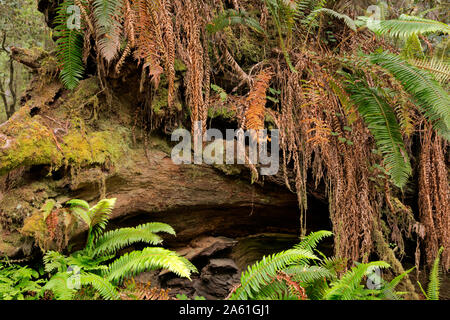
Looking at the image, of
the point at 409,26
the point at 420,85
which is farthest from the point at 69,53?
the point at 420,85

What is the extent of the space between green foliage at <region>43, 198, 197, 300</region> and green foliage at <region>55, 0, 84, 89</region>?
3.53ft

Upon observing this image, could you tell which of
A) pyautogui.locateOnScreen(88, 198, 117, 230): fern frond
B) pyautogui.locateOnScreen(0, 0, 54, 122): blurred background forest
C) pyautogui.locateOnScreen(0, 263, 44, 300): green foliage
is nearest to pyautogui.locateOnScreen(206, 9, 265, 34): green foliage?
pyautogui.locateOnScreen(88, 198, 117, 230): fern frond

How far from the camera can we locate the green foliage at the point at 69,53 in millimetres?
2287

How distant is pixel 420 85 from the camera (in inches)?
89.9

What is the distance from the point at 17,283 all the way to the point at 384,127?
3.01m

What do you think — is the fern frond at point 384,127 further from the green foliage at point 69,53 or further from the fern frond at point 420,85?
the green foliage at point 69,53

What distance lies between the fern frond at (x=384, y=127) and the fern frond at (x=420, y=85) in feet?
0.75

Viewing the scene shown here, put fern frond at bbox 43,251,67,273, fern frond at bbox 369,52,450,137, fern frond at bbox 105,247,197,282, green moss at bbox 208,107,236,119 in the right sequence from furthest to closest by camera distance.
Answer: green moss at bbox 208,107,236,119
fern frond at bbox 369,52,450,137
fern frond at bbox 43,251,67,273
fern frond at bbox 105,247,197,282

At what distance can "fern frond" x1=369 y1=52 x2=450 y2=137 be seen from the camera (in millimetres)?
Answer: 2223

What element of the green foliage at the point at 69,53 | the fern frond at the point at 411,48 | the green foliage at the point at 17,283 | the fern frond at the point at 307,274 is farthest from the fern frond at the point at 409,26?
the green foliage at the point at 17,283

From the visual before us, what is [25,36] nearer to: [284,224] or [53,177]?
[53,177]

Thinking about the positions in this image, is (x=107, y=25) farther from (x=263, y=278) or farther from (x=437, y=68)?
(x=437, y=68)

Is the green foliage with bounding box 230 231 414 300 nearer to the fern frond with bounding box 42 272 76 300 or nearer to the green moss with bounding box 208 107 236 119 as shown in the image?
the fern frond with bounding box 42 272 76 300

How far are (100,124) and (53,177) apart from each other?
2.03 ft
